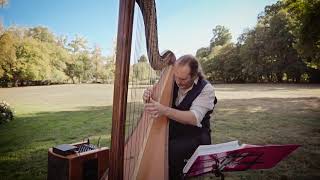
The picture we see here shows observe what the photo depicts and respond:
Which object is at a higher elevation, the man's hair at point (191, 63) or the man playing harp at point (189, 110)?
the man's hair at point (191, 63)

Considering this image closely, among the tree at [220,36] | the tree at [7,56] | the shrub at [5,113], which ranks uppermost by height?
the tree at [220,36]

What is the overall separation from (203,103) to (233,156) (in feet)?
1.58

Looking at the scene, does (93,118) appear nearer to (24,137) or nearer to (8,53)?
(24,137)

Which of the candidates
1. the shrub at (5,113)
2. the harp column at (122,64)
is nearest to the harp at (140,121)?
the harp column at (122,64)

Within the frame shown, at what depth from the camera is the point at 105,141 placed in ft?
14.3

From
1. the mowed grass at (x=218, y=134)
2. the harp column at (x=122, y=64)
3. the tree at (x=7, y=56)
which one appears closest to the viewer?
the harp column at (x=122, y=64)

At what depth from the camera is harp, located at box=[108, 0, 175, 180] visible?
99cm

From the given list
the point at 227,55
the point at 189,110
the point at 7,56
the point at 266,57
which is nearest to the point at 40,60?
the point at 7,56

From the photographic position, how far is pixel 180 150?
5.89ft

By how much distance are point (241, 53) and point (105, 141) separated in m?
24.9

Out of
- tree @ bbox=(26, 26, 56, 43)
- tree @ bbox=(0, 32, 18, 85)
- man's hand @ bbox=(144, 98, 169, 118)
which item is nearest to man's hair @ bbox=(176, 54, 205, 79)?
man's hand @ bbox=(144, 98, 169, 118)

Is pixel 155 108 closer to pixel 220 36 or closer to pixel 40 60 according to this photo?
pixel 40 60

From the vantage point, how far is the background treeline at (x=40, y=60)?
6738 millimetres

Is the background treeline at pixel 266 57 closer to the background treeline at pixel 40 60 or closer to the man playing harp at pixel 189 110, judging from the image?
the background treeline at pixel 40 60
